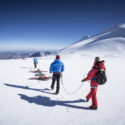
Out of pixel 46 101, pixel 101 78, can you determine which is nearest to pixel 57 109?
pixel 46 101

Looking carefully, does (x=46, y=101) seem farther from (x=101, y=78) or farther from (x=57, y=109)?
(x=101, y=78)

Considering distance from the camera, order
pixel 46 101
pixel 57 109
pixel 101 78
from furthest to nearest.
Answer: pixel 46 101 < pixel 57 109 < pixel 101 78

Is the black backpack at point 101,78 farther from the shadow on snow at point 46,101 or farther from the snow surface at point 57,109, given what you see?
the shadow on snow at point 46,101

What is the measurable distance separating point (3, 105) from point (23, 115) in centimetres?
171

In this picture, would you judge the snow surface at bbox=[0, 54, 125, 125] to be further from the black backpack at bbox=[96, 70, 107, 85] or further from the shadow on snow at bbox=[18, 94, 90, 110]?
the black backpack at bbox=[96, 70, 107, 85]

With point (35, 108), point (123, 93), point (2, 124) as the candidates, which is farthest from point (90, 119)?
point (123, 93)

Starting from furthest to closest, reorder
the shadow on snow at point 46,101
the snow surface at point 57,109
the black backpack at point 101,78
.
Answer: the shadow on snow at point 46,101 → the black backpack at point 101,78 → the snow surface at point 57,109

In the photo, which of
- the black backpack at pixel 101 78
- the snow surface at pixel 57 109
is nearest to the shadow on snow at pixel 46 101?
the snow surface at pixel 57 109

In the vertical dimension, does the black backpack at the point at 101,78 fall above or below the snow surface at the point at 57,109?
above

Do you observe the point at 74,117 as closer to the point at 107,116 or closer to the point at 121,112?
the point at 107,116

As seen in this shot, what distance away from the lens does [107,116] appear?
506cm

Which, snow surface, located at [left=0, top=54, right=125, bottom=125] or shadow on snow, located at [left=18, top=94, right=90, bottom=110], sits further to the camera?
shadow on snow, located at [left=18, top=94, right=90, bottom=110]

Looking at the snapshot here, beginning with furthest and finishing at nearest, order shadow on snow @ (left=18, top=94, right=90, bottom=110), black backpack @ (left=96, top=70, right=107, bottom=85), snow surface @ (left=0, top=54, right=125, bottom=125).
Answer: shadow on snow @ (left=18, top=94, right=90, bottom=110)
black backpack @ (left=96, top=70, right=107, bottom=85)
snow surface @ (left=0, top=54, right=125, bottom=125)

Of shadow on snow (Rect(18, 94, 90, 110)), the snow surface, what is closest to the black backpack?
the snow surface
